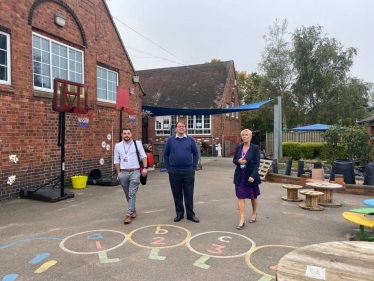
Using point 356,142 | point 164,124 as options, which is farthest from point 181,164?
point 164,124

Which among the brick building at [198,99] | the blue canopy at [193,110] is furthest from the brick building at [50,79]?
the brick building at [198,99]

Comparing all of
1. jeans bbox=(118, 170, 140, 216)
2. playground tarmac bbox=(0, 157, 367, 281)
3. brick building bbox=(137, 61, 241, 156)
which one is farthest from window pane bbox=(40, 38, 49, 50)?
brick building bbox=(137, 61, 241, 156)

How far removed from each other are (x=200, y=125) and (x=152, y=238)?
19321 millimetres

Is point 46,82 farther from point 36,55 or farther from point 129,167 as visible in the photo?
point 129,167

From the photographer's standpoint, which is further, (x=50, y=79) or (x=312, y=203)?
(x=50, y=79)

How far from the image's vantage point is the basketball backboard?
6.61 m

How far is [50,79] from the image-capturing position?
8.07 meters

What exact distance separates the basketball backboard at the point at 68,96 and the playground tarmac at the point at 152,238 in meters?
2.25

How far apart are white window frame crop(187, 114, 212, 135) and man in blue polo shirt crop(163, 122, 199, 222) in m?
17.9

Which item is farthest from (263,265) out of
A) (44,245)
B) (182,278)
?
(44,245)

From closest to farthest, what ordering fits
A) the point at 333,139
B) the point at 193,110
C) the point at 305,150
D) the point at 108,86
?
the point at 108,86 < the point at 333,139 < the point at 193,110 < the point at 305,150

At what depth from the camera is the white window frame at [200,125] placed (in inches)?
903

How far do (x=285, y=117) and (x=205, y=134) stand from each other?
7.25m

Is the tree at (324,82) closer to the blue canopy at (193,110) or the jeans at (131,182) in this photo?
the blue canopy at (193,110)
